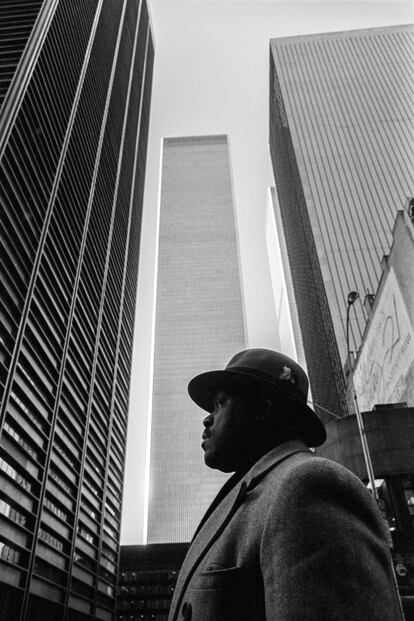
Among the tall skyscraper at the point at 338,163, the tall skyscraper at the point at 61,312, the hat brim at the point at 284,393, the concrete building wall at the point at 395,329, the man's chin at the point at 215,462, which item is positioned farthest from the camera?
the tall skyscraper at the point at 338,163

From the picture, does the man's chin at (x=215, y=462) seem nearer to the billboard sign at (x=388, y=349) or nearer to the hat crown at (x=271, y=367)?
the hat crown at (x=271, y=367)

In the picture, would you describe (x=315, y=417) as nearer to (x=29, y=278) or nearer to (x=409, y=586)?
(x=409, y=586)

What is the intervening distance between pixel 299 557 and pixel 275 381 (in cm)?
106

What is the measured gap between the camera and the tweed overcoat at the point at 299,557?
138 centimetres

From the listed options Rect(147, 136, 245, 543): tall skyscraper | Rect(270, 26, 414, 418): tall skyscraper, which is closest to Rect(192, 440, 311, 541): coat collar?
Rect(270, 26, 414, 418): tall skyscraper

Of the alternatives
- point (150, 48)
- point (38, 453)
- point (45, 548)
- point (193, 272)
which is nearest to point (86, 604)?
point (45, 548)

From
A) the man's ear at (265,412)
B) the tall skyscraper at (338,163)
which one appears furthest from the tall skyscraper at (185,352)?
the man's ear at (265,412)

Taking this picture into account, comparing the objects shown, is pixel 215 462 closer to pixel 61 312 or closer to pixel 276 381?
pixel 276 381

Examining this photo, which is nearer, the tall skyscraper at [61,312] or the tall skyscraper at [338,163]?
the tall skyscraper at [61,312]

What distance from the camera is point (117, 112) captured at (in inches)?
3214

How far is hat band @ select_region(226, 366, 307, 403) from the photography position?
7.84ft

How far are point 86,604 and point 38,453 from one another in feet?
83.5

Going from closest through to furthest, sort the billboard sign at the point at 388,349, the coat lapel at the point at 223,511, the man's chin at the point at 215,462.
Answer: the coat lapel at the point at 223,511, the man's chin at the point at 215,462, the billboard sign at the point at 388,349

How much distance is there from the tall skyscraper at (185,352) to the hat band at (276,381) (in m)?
148
